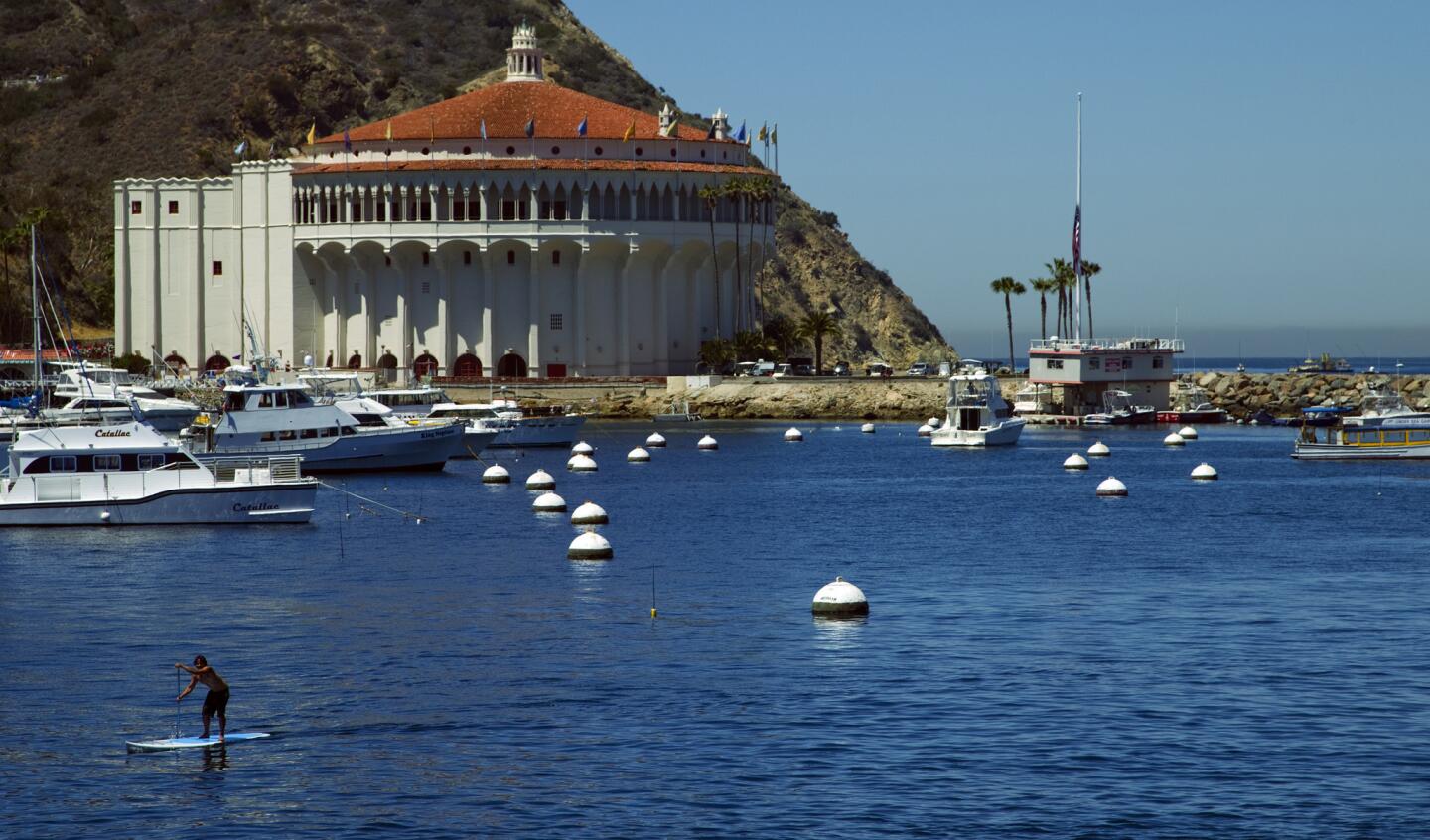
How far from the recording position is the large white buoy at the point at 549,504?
81.6 m

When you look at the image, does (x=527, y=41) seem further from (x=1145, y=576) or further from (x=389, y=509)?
(x=1145, y=576)

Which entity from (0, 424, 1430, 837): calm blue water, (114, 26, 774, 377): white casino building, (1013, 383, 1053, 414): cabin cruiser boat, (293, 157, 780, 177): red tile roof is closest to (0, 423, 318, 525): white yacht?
(0, 424, 1430, 837): calm blue water

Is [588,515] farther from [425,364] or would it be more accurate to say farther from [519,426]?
[425,364]

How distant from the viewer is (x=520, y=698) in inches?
1633

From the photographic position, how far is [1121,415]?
156 metres

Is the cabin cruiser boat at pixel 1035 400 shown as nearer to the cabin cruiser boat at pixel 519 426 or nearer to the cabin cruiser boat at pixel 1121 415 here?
the cabin cruiser boat at pixel 1121 415

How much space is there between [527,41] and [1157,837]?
161 m

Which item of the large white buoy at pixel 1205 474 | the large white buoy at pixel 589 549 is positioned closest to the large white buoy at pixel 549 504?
the large white buoy at pixel 589 549

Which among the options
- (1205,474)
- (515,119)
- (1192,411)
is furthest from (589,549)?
(1192,411)

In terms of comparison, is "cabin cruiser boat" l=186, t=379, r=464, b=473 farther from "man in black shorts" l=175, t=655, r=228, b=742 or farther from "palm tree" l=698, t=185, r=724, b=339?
"palm tree" l=698, t=185, r=724, b=339

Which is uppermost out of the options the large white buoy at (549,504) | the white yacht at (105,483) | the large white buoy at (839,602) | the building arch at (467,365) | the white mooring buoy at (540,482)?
the building arch at (467,365)

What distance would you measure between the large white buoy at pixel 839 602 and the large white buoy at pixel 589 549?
1401 centimetres

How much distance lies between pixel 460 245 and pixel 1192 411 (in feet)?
195

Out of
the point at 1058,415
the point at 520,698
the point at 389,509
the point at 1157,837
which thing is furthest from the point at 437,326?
the point at 1157,837
